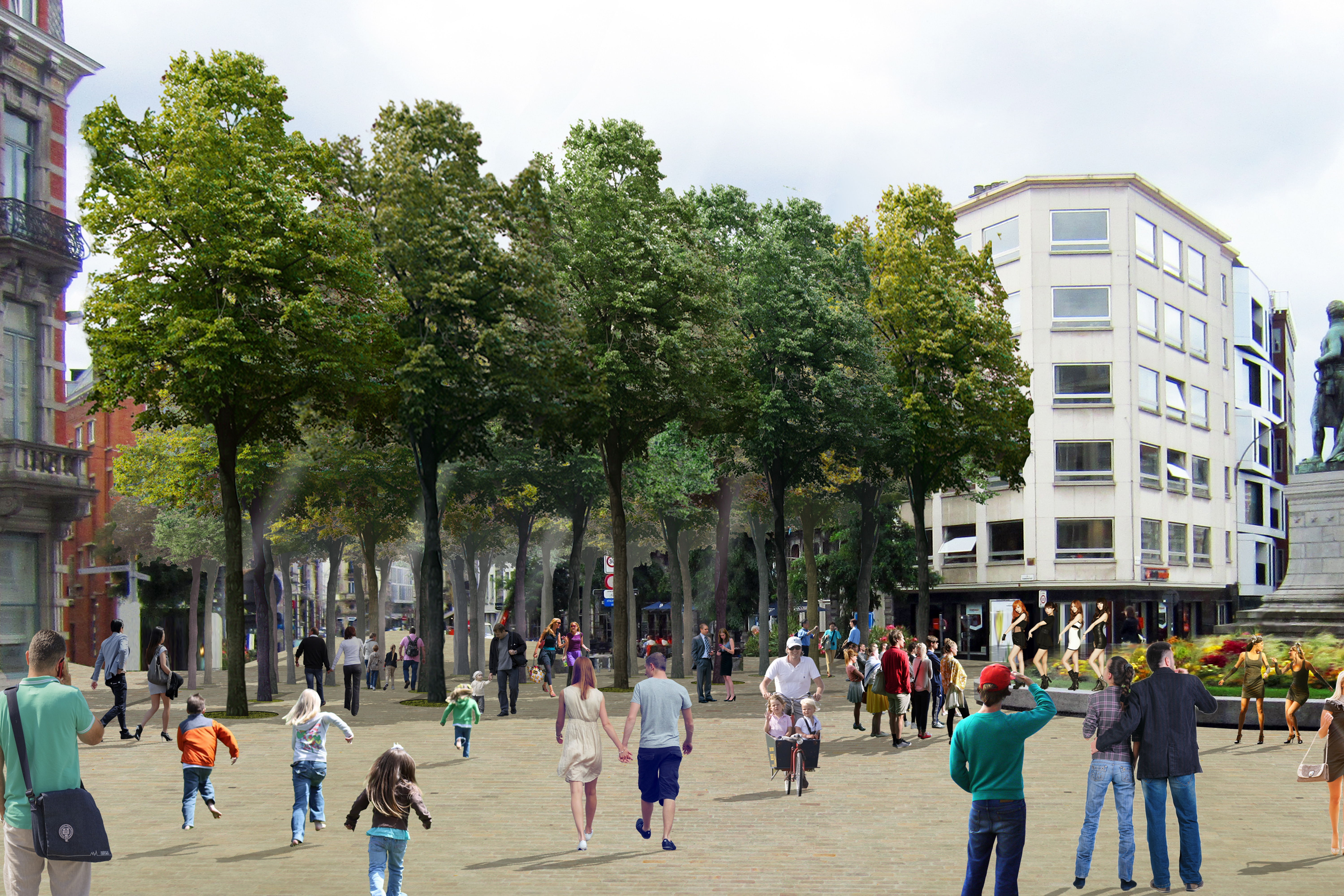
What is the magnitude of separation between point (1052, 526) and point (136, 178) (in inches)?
1625

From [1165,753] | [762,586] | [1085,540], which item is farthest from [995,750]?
[1085,540]

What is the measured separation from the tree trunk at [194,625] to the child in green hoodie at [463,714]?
22432mm

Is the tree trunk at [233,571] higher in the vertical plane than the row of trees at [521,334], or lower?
lower

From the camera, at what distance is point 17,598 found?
1172 inches

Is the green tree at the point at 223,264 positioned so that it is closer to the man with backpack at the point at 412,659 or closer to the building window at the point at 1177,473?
the man with backpack at the point at 412,659

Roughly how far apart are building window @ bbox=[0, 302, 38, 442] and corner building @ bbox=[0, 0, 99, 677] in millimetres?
25

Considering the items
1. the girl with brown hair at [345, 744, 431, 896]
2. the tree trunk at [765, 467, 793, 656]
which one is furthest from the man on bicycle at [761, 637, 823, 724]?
the tree trunk at [765, 467, 793, 656]

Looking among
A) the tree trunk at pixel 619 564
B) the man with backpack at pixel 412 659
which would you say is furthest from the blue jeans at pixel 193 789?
the man with backpack at pixel 412 659

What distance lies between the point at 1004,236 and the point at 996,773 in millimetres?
51883

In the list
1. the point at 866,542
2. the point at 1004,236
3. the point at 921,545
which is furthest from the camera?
the point at 1004,236

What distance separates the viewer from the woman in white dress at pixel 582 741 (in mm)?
11359

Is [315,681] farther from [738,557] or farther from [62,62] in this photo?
[738,557]

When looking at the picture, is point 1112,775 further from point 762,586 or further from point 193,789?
point 762,586

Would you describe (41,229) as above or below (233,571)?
above
